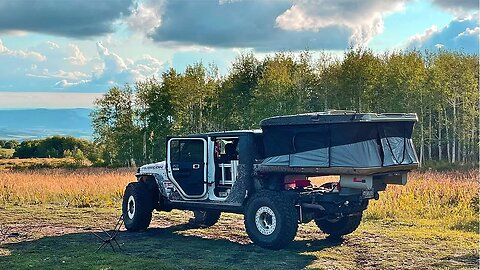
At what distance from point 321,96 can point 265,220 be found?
111 ft

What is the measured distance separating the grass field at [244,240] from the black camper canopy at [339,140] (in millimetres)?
1543

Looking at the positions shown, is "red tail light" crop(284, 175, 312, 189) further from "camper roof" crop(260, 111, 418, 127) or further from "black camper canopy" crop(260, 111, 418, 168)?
"camper roof" crop(260, 111, 418, 127)

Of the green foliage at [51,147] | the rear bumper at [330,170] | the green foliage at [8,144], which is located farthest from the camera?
the green foliage at [8,144]

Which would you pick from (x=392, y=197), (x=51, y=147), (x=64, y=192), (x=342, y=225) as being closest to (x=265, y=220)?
(x=342, y=225)

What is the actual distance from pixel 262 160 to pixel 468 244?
155 inches

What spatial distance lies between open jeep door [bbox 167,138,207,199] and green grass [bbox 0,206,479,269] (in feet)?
3.13

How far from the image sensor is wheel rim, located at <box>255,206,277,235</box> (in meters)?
9.91

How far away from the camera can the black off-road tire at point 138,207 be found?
12.1 metres

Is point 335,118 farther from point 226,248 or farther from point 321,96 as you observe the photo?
point 321,96

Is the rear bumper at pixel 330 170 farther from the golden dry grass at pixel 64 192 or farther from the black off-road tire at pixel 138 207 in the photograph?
the golden dry grass at pixel 64 192

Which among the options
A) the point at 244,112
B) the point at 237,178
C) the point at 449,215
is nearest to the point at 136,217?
the point at 237,178

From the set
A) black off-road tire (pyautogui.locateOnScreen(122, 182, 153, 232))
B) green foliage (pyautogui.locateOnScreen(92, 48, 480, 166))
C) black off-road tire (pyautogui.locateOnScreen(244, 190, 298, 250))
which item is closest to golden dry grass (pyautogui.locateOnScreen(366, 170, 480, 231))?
black off-road tire (pyautogui.locateOnScreen(244, 190, 298, 250))

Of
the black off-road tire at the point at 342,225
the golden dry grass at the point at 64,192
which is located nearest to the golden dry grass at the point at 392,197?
the golden dry grass at the point at 64,192

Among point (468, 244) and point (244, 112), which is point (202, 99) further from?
point (468, 244)
